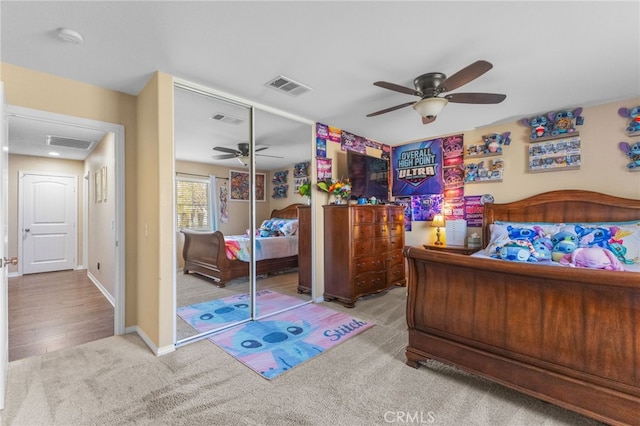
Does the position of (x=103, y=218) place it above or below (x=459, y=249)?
above

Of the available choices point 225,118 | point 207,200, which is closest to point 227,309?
point 207,200

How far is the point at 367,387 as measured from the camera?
6.50 feet

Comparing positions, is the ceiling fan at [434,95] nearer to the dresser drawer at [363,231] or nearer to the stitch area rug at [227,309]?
the dresser drawer at [363,231]

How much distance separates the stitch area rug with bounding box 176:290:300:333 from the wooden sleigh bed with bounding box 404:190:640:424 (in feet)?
6.27

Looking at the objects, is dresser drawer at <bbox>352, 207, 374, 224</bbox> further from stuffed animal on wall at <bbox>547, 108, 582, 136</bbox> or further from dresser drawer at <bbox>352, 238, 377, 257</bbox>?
stuffed animal on wall at <bbox>547, 108, 582, 136</bbox>

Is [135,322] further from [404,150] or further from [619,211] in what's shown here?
[619,211]

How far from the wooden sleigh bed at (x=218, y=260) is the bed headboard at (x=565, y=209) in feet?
9.09

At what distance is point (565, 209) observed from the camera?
3.35 meters

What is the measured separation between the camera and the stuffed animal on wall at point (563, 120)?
3.38 metres

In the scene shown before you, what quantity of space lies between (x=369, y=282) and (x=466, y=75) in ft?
8.92

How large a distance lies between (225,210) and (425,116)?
7.83 feet

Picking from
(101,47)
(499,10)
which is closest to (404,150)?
(499,10)

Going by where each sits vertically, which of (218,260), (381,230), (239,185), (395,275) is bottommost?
(395,275)

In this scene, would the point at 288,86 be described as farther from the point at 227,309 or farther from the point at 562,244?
the point at 562,244
